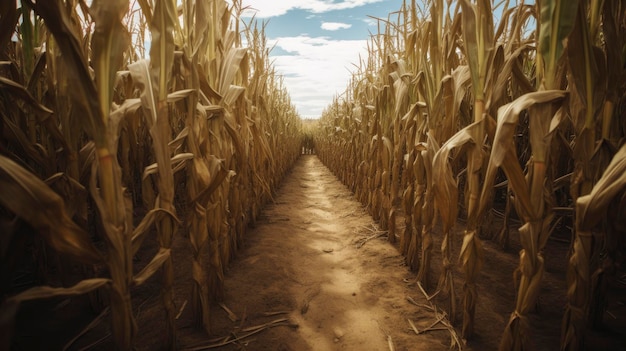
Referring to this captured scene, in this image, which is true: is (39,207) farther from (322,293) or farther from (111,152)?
(322,293)

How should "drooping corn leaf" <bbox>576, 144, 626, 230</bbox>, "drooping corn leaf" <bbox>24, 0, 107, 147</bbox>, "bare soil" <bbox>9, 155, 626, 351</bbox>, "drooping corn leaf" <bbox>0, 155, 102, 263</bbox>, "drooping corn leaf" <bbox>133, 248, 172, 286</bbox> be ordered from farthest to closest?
"bare soil" <bbox>9, 155, 626, 351</bbox>, "drooping corn leaf" <bbox>133, 248, 172, 286</bbox>, "drooping corn leaf" <bbox>576, 144, 626, 230</bbox>, "drooping corn leaf" <bbox>24, 0, 107, 147</bbox>, "drooping corn leaf" <bbox>0, 155, 102, 263</bbox>

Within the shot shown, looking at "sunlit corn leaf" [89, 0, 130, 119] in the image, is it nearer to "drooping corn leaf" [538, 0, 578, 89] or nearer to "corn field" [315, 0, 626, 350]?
"corn field" [315, 0, 626, 350]

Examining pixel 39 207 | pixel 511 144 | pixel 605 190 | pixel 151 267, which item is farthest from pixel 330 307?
pixel 39 207

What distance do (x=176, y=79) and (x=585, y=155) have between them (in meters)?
2.23

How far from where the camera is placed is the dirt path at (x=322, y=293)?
5.84 feet

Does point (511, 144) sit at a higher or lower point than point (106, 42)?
lower

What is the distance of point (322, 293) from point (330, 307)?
193 mm

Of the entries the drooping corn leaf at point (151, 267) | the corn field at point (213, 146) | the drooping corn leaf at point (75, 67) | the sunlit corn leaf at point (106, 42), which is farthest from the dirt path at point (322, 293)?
the sunlit corn leaf at point (106, 42)

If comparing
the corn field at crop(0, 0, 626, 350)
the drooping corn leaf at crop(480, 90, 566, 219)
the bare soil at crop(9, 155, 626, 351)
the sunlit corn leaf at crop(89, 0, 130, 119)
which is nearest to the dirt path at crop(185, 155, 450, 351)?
the bare soil at crop(9, 155, 626, 351)

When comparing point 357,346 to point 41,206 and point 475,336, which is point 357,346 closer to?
point 475,336

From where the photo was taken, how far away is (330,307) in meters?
2.13

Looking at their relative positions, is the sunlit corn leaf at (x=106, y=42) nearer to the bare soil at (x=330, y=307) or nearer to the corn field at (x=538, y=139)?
the bare soil at (x=330, y=307)

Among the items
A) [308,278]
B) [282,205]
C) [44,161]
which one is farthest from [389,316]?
[282,205]

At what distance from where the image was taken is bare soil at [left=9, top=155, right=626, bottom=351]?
169 cm
